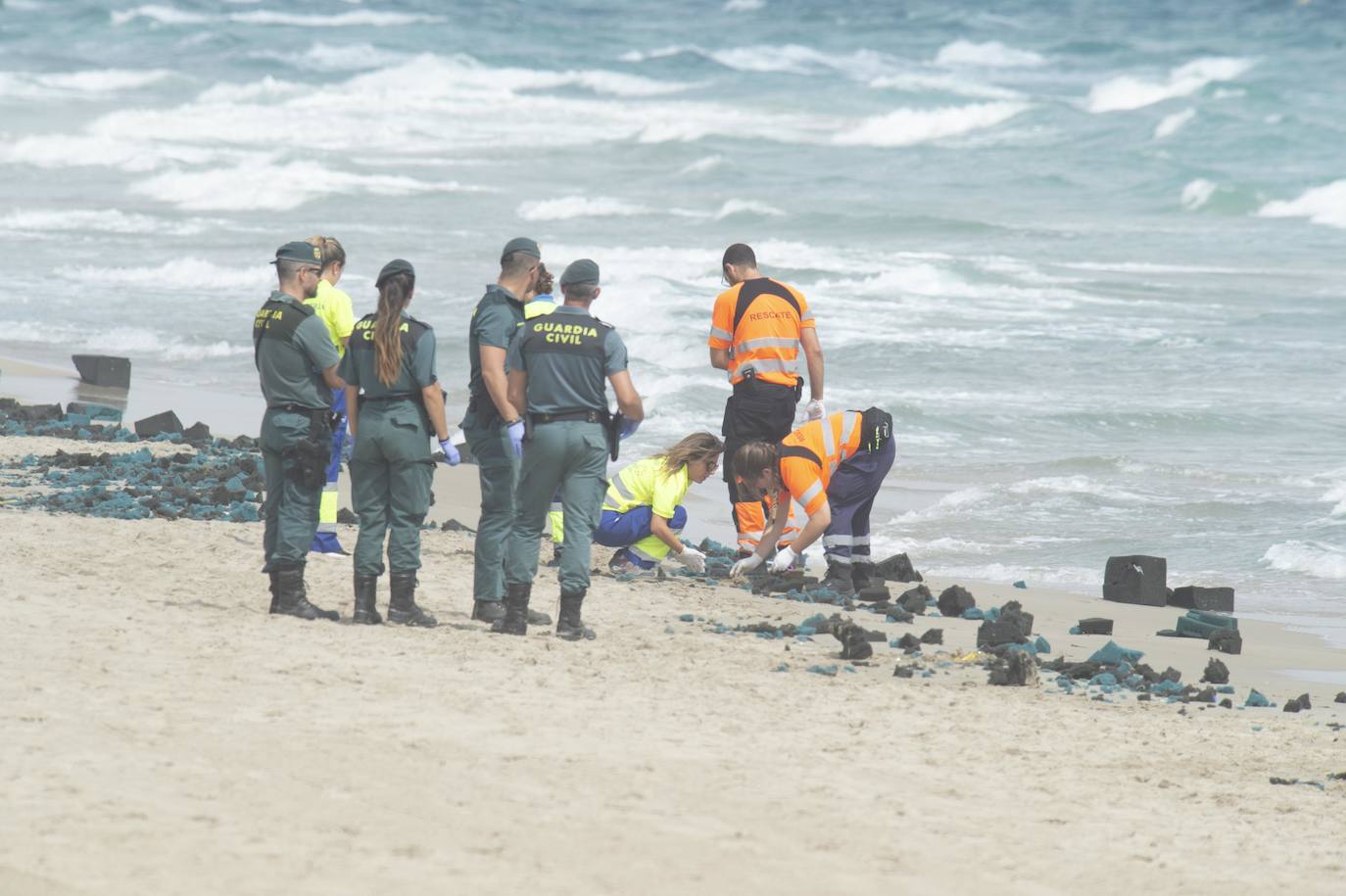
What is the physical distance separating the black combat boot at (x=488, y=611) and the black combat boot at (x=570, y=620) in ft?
1.30

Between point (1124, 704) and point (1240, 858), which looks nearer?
point (1240, 858)

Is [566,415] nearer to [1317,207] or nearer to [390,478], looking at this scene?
[390,478]

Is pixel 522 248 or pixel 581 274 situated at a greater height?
pixel 522 248

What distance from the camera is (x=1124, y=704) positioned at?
24.9 feet

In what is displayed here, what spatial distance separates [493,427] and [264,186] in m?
33.2

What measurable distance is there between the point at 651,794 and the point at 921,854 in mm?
867

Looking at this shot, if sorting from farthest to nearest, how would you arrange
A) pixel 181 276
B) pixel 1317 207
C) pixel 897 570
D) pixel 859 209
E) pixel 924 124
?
pixel 924 124 → pixel 1317 207 → pixel 859 209 → pixel 181 276 → pixel 897 570

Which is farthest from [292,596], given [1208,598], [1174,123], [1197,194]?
[1174,123]

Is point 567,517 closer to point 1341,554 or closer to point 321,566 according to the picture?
point 321,566

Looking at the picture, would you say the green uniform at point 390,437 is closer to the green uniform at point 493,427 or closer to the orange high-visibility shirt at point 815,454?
the green uniform at point 493,427

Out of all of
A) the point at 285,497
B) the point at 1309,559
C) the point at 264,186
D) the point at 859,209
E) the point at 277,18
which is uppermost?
the point at 277,18

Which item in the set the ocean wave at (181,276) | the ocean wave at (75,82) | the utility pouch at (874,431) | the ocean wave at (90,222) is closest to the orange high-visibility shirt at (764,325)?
the utility pouch at (874,431)

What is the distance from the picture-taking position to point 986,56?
2872 inches

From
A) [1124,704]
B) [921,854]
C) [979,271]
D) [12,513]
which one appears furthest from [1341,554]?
[979,271]
